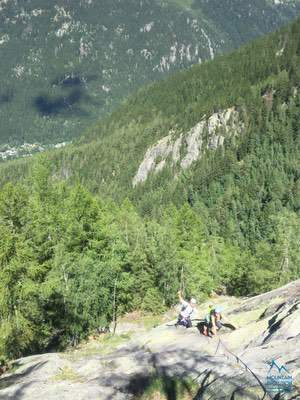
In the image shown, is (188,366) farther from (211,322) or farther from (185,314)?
(185,314)

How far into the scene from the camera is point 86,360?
2350 cm

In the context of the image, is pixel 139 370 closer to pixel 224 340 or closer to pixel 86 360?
pixel 86 360

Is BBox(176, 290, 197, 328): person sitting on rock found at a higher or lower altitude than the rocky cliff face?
lower

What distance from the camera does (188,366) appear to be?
808 inches

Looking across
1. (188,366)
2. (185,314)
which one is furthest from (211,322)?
(188,366)

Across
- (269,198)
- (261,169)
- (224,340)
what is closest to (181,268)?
(224,340)

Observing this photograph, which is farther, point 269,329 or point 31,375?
point 269,329

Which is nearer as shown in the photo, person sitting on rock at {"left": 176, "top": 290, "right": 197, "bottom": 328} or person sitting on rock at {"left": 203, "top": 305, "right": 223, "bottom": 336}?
person sitting on rock at {"left": 203, "top": 305, "right": 223, "bottom": 336}

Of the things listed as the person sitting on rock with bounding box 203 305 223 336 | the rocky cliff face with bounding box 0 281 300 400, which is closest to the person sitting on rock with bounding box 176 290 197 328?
the rocky cliff face with bounding box 0 281 300 400

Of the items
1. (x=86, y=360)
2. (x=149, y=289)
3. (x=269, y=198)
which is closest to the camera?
(x=86, y=360)

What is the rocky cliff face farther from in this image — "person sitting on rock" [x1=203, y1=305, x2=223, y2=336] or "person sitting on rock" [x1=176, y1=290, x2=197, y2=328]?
"person sitting on rock" [x1=176, y1=290, x2=197, y2=328]

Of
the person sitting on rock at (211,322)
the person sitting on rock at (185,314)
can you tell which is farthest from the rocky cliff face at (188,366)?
the person sitting on rock at (185,314)

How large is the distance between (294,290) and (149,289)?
28.3 metres

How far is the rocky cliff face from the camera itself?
55.6 feet
